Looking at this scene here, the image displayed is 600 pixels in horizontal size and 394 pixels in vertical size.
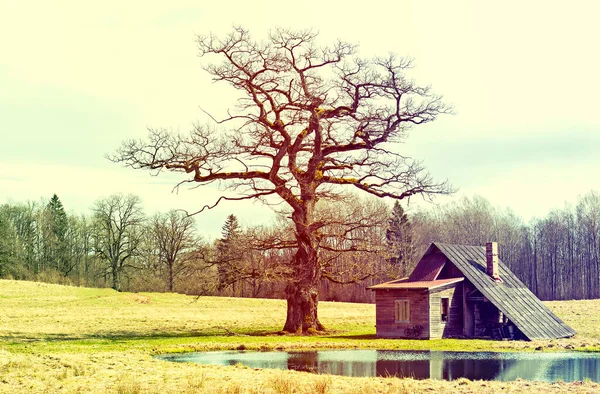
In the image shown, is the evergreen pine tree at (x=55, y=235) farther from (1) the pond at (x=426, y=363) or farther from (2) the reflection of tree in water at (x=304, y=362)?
(2) the reflection of tree in water at (x=304, y=362)

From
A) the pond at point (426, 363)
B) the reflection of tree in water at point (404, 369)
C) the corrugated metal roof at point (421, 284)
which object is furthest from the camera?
the corrugated metal roof at point (421, 284)

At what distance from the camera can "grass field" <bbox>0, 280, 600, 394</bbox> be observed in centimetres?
1970

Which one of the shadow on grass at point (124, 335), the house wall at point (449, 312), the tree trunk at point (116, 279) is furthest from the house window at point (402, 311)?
the tree trunk at point (116, 279)

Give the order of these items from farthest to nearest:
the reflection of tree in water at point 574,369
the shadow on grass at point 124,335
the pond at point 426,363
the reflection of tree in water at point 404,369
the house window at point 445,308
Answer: the house window at point 445,308, the shadow on grass at point 124,335, the pond at point 426,363, the reflection of tree in water at point 404,369, the reflection of tree in water at point 574,369

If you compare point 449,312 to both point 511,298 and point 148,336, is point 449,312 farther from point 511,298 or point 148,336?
point 148,336

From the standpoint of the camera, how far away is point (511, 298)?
4206 centimetres

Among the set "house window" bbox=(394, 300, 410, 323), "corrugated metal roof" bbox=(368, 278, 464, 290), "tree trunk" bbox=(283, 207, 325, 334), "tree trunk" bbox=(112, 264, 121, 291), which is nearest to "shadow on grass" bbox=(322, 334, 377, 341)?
"tree trunk" bbox=(283, 207, 325, 334)

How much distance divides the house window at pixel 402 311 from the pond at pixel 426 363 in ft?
29.1

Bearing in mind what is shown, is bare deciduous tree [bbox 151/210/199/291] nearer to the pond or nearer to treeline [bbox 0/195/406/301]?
treeline [bbox 0/195/406/301]

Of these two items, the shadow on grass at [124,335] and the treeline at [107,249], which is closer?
the shadow on grass at [124,335]

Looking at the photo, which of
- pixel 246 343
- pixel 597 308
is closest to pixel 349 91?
pixel 246 343

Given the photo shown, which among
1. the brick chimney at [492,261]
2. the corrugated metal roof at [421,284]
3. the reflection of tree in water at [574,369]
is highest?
the brick chimney at [492,261]

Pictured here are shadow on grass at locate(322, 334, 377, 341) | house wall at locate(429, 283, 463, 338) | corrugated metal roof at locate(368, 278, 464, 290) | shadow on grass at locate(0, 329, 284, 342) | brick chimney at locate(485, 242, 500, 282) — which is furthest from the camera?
brick chimney at locate(485, 242, 500, 282)

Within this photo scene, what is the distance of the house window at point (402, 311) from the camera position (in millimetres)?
41031
